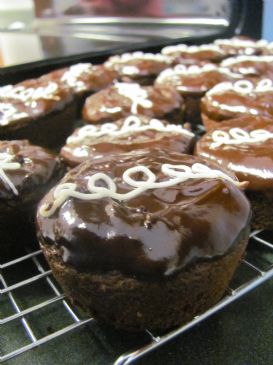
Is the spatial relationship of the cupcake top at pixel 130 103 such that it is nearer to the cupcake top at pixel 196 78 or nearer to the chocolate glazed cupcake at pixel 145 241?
the cupcake top at pixel 196 78

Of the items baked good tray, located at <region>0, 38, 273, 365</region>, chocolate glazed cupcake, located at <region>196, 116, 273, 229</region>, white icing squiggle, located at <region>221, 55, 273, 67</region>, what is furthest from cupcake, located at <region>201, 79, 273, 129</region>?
baked good tray, located at <region>0, 38, 273, 365</region>

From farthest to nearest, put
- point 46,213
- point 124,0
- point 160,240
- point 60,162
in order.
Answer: point 124,0
point 60,162
point 46,213
point 160,240

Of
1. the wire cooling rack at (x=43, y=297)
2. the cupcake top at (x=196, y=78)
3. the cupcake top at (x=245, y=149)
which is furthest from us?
the cupcake top at (x=196, y=78)

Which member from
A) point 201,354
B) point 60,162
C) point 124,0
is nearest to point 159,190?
point 201,354

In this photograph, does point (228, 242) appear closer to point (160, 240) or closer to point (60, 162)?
point (160, 240)

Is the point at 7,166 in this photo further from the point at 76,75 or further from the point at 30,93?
the point at 76,75

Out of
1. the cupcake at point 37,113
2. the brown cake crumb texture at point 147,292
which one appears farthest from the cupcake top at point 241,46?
the brown cake crumb texture at point 147,292

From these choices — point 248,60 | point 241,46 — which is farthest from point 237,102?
point 241,46
